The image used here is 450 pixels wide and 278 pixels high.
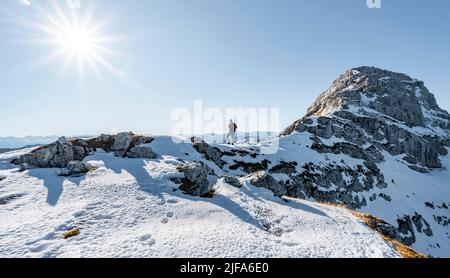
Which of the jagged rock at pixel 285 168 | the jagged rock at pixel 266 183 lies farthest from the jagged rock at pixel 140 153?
the jagged rock at pixel 285 168

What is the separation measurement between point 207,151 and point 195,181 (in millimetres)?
25247

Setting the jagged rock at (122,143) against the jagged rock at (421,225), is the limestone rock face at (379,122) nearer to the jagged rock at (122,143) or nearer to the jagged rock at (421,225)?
the jagged rock at (421,225)

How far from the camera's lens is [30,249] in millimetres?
10648

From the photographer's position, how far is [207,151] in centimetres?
4656

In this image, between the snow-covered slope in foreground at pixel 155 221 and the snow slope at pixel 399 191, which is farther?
the snow slope at pixel 399 191

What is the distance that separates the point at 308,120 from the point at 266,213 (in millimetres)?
88966

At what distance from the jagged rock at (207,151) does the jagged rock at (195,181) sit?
21265 mm

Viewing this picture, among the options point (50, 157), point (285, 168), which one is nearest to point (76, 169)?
point (50, 157)

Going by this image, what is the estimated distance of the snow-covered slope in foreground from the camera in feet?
37.2

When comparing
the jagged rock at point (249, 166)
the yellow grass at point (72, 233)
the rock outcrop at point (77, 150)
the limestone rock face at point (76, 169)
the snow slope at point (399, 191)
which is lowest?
the snow slope at point (399, 191)

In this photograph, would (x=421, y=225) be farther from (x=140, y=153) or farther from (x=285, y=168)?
(x=140, y=153)

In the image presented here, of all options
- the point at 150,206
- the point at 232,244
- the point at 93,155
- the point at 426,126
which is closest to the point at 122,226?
the point at 150,206

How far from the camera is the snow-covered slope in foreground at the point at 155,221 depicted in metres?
11.3

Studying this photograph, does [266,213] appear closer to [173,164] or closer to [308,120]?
[173,164]
